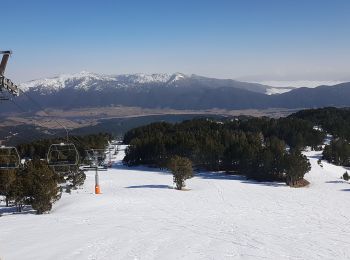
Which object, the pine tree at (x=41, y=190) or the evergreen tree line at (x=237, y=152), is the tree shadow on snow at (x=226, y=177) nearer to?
the evergreen tree line at (x=237, y=152)

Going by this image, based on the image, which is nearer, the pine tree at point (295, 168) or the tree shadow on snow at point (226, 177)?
the pine tree at point (295, 168)

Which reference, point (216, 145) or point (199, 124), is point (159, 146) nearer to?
point (216, 145)

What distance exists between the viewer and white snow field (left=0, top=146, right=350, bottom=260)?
1024 inches

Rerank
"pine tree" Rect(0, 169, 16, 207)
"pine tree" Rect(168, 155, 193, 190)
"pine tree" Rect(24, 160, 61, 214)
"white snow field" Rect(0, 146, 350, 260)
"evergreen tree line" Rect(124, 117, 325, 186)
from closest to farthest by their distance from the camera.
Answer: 1. "white snow field" Rect(0, 146, 350, 260)
2. "pine tree" Rect(24, 160, 61, 214)
3. "pine tree" Rect(0, 169, 16, 207)
4. "pine tree" Rect(168, 155, 193, 190)
5. "evergreen tree line" Rect(124, 117, 325, 186)

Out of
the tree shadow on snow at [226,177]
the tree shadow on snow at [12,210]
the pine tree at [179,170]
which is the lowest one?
the tree shadow on snow at [226,177]

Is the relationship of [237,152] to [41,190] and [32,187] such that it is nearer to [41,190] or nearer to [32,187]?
[32,187]

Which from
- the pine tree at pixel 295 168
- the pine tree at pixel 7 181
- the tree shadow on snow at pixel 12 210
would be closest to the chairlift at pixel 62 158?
the pine tree at pixel 7 181

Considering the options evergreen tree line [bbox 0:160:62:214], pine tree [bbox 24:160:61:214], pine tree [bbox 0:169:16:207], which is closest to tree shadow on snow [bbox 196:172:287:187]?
evergreen tree line [bbox 0:160:62:214]

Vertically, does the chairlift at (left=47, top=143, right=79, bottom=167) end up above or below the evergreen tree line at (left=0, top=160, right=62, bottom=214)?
above

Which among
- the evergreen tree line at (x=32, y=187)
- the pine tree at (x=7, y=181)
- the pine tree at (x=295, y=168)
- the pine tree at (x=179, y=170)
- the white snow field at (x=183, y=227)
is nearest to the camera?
the white snow field at (x=183, y=227)

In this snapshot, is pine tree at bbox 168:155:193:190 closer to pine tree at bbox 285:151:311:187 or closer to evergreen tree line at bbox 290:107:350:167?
pine tree at bbox 285:151:311:187

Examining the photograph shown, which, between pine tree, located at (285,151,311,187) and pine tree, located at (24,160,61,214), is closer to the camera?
pine tree, located at (24,160,61,214)

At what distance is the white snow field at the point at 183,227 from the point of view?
2602 centimetres

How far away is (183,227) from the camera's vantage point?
1350 inches
